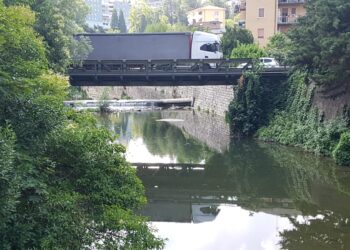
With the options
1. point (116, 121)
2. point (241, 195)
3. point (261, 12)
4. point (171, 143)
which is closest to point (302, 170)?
point (241, 195)

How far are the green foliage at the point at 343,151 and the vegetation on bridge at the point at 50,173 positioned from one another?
14.2 m

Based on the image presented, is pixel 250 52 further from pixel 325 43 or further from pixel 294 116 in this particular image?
pixel 325 43

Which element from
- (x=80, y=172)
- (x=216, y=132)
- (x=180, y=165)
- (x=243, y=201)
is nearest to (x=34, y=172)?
(x=80, y=172)

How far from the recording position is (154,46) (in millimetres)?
36281

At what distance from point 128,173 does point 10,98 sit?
2.57m

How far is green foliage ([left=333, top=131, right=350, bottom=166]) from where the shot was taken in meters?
21.0

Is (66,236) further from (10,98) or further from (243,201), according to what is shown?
(243,201)

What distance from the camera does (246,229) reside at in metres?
13.9

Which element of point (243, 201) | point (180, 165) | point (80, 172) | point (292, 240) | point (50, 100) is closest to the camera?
point (50, 100)

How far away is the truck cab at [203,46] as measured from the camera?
3591cm

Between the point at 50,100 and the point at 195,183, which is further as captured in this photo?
the point at 195,183

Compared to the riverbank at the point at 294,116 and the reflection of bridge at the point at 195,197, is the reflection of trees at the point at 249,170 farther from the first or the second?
the riverbank at the point at 294,116

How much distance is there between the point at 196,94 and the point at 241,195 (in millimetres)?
33001

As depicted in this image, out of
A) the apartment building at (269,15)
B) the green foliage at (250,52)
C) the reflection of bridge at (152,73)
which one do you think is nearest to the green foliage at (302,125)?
the reflection of bridge at (152,73)
